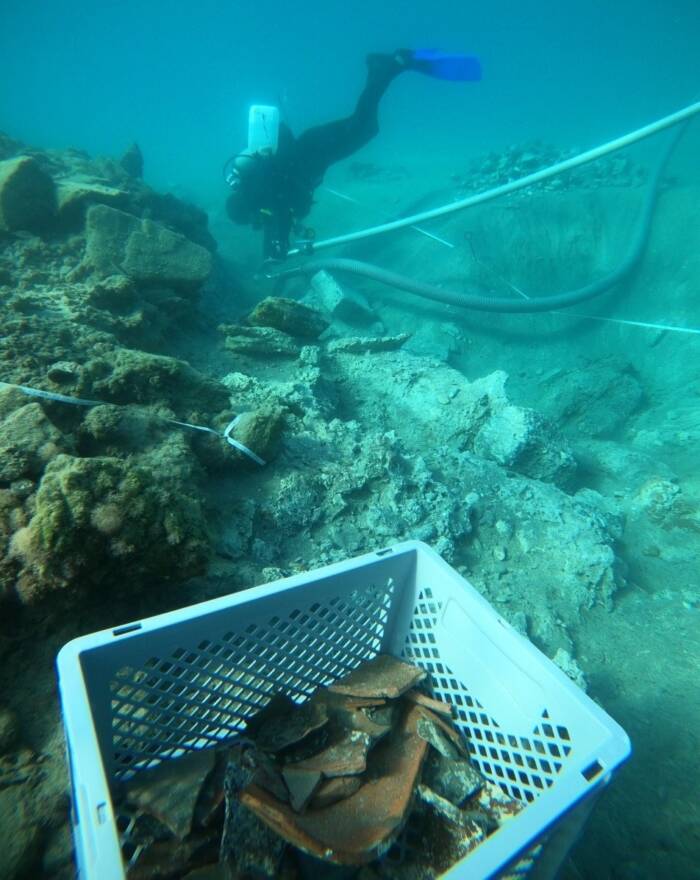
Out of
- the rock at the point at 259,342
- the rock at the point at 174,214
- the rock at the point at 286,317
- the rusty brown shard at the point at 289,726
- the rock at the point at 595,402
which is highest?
the rock at the point at 174,214

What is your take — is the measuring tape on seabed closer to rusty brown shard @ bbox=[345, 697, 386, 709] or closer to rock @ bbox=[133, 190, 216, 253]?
rusty brown shard @ bbox=[345, 697, 386, 709]

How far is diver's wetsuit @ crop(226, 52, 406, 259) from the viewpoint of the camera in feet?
23.1

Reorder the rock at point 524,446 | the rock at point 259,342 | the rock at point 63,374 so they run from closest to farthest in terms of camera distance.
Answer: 1. the rock at point 63,374
2. the rock at point 524,446
3. the rock at point 259,342

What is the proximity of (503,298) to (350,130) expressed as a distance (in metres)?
4.85

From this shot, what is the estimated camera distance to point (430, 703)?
157cm

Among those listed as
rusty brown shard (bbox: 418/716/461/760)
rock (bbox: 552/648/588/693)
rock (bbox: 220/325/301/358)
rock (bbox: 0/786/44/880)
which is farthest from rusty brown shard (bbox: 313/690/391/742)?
rock (bbox: 220/325/301/358)

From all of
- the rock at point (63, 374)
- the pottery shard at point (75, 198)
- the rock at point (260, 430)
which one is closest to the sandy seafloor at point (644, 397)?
the rock at point (260, 430)

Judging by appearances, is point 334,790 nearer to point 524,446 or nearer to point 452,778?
point 452,778

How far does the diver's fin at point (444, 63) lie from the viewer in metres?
8.62

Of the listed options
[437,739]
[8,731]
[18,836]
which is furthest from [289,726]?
[8,731]

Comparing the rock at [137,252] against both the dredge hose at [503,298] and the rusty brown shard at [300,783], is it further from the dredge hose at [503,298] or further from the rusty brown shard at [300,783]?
the rusty brown shard at [300,783]

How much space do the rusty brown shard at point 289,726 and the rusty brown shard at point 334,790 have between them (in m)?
0.16

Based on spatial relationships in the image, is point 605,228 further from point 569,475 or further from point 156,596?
point 156,596

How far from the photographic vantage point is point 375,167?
56.3 ft
